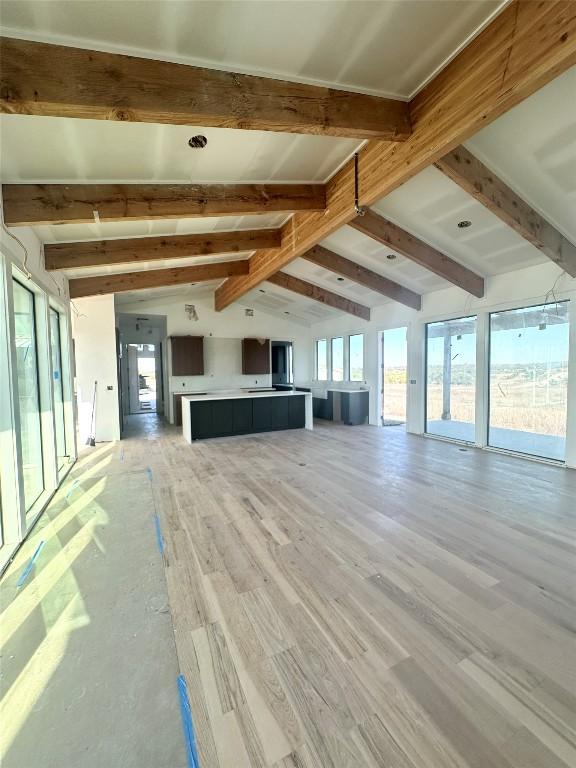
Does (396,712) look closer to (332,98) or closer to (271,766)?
(271,766)

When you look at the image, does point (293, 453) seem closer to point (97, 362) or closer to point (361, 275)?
point (361, 275)

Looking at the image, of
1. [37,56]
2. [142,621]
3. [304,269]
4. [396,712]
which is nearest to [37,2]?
[37,56]

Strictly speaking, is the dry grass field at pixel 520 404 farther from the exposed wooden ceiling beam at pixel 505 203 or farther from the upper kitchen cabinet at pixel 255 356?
the upper kitchen cabinet at pixel 255 356

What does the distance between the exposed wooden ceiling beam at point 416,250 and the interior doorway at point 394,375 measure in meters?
1.95

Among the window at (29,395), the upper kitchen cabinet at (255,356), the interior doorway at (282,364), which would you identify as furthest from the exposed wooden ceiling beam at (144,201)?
the interior doorway at (282,364)

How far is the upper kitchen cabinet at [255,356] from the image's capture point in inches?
373

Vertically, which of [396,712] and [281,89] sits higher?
[281,89]

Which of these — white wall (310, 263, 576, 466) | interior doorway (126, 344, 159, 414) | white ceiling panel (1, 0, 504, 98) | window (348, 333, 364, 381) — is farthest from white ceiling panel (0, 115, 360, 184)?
interior doorway (126, 344, 159, 414)

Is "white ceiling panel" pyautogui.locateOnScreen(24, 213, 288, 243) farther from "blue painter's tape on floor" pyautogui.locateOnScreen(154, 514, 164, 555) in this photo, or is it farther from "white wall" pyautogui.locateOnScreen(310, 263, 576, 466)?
"white wall" pyautogui.locateOnScreen(310, 263, 576, 466)

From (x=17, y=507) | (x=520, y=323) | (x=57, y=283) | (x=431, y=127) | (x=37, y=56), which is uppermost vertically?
(x=431, y=127)

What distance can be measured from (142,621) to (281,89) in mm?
3200

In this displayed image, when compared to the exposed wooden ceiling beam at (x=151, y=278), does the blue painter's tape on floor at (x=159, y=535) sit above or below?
below

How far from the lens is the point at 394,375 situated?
7.72 metres

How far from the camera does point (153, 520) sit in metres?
3.10
